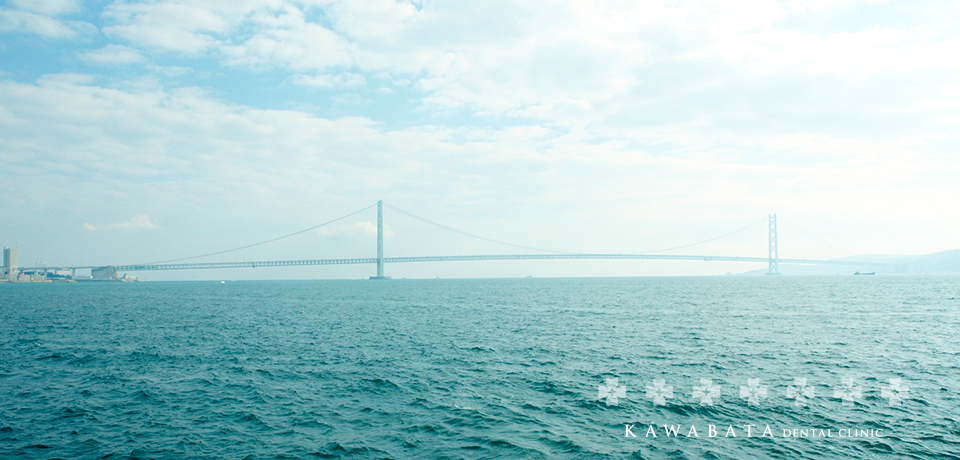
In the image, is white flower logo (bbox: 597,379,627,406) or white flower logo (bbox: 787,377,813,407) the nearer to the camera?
white flower logo (bbox: 787,377,813,407)

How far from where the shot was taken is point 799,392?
15.6 metres

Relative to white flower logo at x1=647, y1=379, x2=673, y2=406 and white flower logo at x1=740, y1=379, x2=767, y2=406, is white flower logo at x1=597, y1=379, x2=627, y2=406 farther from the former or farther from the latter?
white flower logo at x1=740, y1=379, x2=767, y2=406

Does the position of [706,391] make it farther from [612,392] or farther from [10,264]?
[10,264]

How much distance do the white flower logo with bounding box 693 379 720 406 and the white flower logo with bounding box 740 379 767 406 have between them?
2.45 feet

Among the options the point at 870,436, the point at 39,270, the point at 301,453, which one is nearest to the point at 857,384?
the point at 870,436

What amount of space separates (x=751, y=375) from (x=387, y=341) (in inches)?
674

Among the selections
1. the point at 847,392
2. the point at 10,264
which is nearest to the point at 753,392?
the point at 847,392

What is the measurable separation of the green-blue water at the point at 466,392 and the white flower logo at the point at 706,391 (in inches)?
10.0

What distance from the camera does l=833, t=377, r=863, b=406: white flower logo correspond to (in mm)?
14756

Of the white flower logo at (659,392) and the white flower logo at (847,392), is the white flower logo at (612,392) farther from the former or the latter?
the white flower logo at (847,392)

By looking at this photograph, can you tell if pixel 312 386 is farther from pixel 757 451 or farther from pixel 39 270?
pixel 39 270

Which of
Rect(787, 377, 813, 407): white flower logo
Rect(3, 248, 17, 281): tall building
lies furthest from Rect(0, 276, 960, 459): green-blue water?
Rect(3, 248, 17, 281): tall building

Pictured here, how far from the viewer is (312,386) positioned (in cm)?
1698

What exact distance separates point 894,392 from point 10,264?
23906cm
